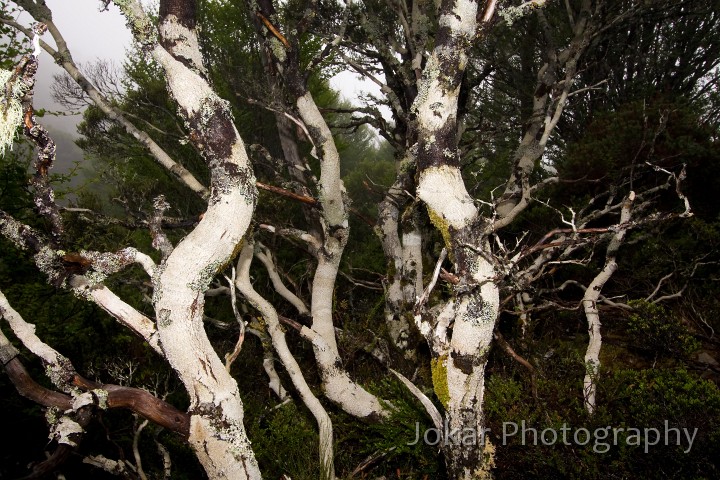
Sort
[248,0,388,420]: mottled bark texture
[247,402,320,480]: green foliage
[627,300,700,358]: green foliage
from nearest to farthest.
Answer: [247,402,320,480]: green foliage, [248,0,388,420]: mottled bark texture, [627,300,700,358]: green foliage

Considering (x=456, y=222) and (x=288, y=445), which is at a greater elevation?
(x=456, y=222)

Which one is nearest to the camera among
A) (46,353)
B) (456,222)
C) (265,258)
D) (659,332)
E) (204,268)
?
(204,268)

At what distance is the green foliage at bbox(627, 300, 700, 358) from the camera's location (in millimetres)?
4242

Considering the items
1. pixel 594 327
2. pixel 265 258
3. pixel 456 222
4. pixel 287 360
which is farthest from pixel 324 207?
pixel 594 327

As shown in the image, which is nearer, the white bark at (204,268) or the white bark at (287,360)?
the white bark at (204,268)

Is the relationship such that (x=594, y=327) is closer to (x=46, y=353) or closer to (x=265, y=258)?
(x=265, y=258)

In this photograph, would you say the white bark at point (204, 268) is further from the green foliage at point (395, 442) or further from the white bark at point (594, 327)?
the white bark at point (594, 327)

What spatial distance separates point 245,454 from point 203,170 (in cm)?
917

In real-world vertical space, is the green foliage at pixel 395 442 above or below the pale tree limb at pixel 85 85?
below

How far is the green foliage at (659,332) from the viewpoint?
13.9 ft

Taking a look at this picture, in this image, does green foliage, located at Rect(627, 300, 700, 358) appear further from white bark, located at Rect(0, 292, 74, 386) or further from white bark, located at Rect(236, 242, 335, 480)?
white bark, located at Rect(0, 292, 74, 386)

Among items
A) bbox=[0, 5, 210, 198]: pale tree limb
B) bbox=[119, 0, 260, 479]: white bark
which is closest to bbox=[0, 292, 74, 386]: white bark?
bbox=[119, 0, 260, 479]: white bark

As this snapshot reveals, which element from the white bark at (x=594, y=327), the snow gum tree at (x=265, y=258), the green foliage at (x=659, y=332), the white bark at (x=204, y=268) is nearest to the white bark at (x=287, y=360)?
the snow gum tree at (x=265, y=258)

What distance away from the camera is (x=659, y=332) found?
4332 mm
